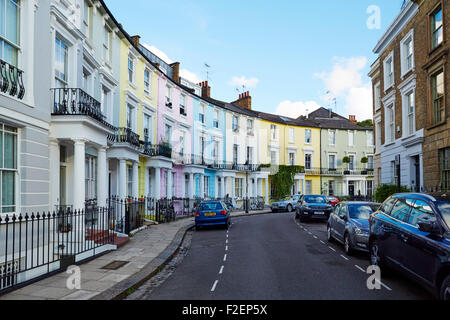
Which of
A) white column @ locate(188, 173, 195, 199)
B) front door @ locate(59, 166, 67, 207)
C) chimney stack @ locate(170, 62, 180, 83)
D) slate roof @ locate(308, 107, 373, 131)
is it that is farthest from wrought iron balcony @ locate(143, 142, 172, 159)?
slate roof @ locate(308, 107, 373, 131)

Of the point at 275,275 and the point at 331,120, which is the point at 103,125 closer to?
the point at 275,275

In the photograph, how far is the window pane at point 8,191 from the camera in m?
8.64

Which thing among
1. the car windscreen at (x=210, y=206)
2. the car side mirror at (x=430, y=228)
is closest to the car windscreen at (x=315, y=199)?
the car windscreen at (x=210, y=206)

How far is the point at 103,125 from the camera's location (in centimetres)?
1198

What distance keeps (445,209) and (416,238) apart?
68cm

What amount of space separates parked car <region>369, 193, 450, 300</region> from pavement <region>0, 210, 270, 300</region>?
5.31 m

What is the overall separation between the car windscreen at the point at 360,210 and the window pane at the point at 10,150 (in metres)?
9.81

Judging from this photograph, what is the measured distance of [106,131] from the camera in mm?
12398

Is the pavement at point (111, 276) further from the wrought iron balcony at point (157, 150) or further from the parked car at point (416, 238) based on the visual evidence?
the wrought iron balcony at point (157, 150)

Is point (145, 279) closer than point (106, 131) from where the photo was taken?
Yes

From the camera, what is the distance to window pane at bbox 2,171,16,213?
864 centimetres
